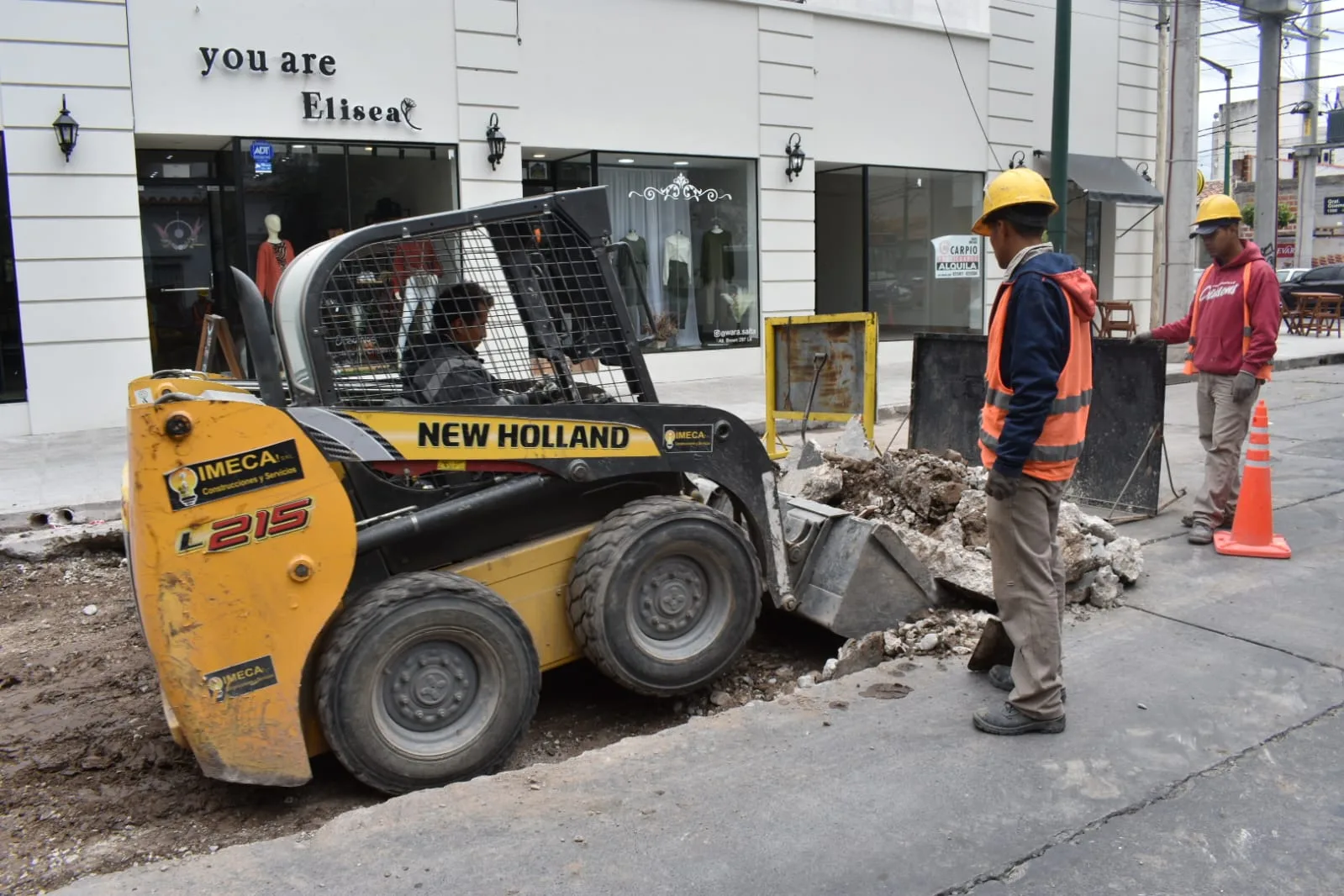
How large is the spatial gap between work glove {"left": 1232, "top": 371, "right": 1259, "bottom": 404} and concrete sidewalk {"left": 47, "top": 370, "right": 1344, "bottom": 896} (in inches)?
84.4

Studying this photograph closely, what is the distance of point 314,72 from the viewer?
1232 cm

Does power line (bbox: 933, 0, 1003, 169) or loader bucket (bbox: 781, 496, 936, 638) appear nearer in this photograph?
loader bucket (bbox: 781, 496, 936, 638)

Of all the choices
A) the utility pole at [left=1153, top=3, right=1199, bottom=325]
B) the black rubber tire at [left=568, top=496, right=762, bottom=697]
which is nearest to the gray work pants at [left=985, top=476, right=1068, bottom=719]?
the black rubber tire at [left=568, top=496, right=762, bottom=697]

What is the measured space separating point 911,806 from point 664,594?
136 cm

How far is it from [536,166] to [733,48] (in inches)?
130

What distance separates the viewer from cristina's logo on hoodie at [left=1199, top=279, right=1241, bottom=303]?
22.0 ft

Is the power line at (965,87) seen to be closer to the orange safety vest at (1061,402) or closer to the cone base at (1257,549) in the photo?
the cone base at (1257,549)

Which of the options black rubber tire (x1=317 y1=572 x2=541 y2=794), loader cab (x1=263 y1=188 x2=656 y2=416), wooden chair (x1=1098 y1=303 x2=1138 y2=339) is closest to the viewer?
black rubber tire (x1=317 y1=572 x2=541 y2=794)

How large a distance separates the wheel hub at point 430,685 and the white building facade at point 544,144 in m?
6.31

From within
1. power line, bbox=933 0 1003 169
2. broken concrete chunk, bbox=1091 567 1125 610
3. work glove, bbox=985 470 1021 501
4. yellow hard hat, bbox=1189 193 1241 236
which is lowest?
broken concrete chunk, bbox=1091 567 1125 610

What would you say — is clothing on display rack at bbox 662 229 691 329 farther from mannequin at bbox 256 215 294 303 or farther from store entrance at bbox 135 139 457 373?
mannequin at bbox 256 215 294 303

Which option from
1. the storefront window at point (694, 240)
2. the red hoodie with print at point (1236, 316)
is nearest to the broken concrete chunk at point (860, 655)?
the red hoodie with print at point (1236, 316)

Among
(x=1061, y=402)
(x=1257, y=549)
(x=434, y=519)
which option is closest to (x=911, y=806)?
(x=1061, y=402)

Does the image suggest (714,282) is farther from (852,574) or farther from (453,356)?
(453,356)
